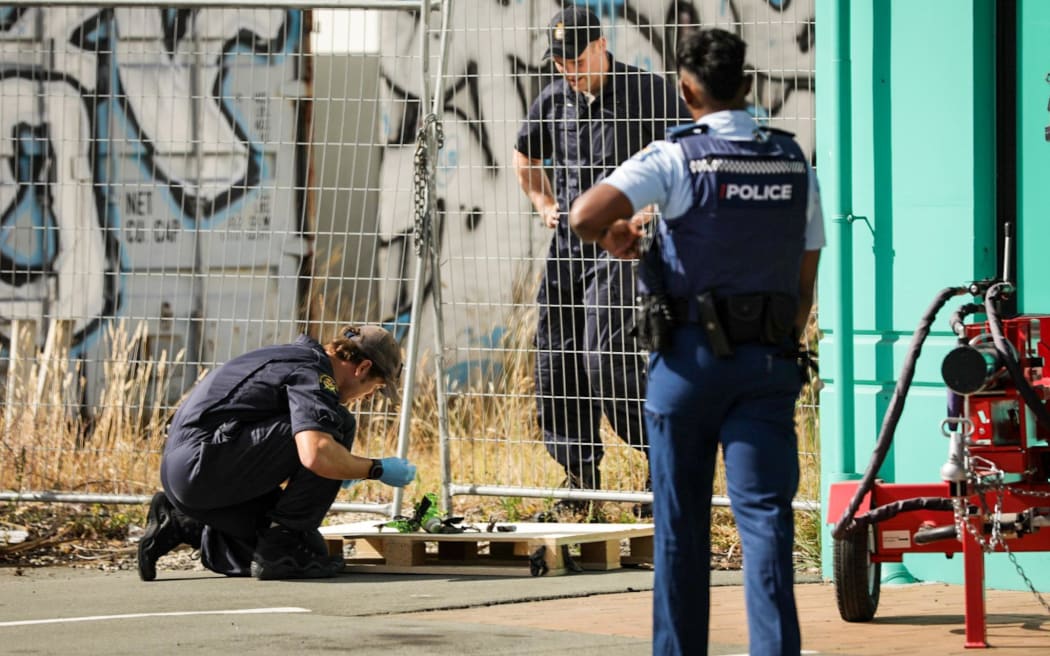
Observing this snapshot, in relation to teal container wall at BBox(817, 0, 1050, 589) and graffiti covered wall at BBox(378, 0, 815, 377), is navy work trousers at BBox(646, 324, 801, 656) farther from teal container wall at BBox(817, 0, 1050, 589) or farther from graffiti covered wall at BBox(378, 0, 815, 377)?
graffiti covered wall at BBox(378, 0, 815, 377)

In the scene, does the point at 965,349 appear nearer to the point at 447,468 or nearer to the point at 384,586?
the point at 384,586

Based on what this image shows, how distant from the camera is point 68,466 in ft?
32.8

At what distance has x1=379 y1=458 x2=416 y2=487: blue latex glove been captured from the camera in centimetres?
780

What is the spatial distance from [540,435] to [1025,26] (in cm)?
348

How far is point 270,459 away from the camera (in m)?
7.82

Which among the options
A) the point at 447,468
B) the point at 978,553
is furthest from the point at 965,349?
the point at 447,468

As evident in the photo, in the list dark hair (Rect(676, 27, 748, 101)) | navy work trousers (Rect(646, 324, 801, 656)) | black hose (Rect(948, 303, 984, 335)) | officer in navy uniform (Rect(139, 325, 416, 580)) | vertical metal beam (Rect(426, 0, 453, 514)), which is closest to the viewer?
navy work trousers (Rect(646, 324, 801, 656))

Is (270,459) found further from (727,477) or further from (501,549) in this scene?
(727,477)

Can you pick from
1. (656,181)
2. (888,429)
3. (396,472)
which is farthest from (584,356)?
(656,181)

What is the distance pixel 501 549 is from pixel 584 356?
1.22 metres

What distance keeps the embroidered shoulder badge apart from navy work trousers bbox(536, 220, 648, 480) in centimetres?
170

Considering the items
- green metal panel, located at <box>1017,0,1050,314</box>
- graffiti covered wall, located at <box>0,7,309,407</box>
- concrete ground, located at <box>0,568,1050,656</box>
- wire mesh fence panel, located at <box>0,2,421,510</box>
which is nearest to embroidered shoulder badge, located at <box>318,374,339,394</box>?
concrete ground, located at <box>0,568,1050,656</box>

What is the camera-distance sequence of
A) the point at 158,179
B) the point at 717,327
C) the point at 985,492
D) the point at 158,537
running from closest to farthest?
the point at 717,327 < the point at 985,492 < the point at 158,537 < the point at 158,179

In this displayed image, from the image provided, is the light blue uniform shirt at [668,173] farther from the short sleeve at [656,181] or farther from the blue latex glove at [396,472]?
the blue latex glove at [396,472]
